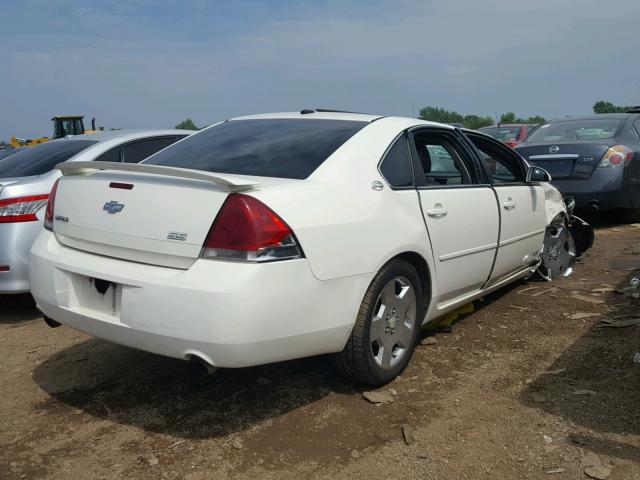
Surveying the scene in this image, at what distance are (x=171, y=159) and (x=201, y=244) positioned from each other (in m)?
1.17

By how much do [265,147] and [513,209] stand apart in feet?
6.82

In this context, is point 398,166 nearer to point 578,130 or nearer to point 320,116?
point 320,116

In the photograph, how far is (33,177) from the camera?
16.5 feet

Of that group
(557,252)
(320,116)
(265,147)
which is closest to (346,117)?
(320,116)

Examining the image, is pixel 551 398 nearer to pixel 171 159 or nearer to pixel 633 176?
pixel 171 159

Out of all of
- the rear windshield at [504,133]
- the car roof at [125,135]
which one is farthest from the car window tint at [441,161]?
the rear windshield at [504,133]

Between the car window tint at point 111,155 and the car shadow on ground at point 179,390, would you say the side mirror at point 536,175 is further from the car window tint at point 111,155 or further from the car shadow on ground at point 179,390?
the car window tint at point 111,155

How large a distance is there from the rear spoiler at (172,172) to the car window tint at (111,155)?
2253 millimetres

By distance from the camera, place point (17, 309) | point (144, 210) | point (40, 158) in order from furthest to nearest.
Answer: point (40, 158)
point (17, 309)
point (144, 210)

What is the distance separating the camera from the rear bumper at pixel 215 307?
2660mm

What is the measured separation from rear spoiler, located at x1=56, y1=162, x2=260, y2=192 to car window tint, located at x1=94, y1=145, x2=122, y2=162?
225 cm

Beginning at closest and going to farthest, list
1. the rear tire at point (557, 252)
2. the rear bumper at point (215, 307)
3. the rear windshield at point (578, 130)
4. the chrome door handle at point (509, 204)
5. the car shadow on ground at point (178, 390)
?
the rear bumper at point (215, 307), the car shadow on ground at point (178, 390), the chrome door handle at point (509, 204), the rear tire at point (557, 252), the rear windshield at point (578, 130)

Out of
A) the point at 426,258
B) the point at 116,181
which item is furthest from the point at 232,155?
the point at 426,258

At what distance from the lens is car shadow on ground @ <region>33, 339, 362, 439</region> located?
3.16 m
